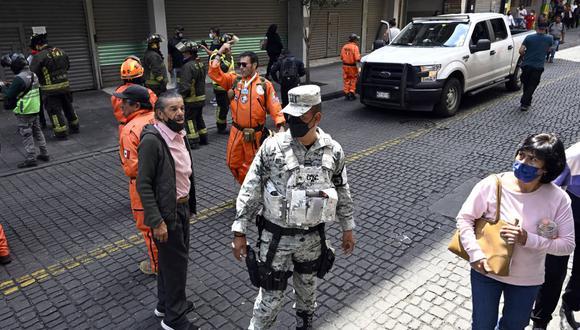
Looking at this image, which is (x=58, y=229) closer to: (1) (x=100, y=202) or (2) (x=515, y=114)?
(1) (x=100, y=202)

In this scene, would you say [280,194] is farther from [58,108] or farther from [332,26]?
Result: [332,26]

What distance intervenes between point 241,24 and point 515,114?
10013mm

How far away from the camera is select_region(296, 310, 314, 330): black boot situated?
130 inches

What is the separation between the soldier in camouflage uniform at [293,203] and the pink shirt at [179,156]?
0.79 metres

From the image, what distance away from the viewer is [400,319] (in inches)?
145

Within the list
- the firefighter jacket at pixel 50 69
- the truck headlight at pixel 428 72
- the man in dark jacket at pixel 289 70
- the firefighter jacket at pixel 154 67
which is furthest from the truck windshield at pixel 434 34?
the firefighter jacket at pixel 50 69

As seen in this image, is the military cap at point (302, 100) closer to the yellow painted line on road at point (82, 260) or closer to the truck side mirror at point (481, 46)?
the yellow painted line on road at point (82, 260)

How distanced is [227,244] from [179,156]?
1.75 m

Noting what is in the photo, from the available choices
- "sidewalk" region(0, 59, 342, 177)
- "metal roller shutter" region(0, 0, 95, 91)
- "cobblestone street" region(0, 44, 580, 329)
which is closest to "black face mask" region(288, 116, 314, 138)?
"cobblestone street" region(0, 44, 580, 329)

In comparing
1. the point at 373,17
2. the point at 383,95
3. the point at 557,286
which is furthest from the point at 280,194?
the point at 373,17

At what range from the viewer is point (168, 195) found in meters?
3.25

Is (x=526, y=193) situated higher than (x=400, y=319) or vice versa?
(x=526, y=193)

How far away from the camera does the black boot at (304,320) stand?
330cm

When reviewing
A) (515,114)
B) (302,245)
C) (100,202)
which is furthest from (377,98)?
(302,245)
